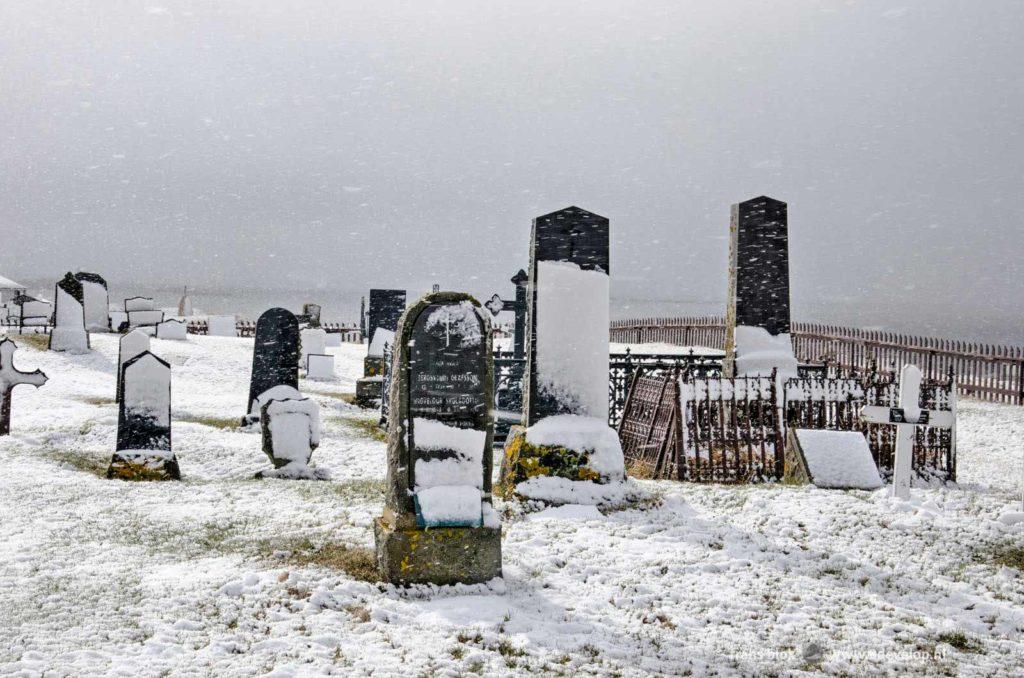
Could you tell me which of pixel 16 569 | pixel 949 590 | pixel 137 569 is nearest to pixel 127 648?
pixel 137 569

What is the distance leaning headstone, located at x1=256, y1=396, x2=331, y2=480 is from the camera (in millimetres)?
9906

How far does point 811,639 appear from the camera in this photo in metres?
4.84

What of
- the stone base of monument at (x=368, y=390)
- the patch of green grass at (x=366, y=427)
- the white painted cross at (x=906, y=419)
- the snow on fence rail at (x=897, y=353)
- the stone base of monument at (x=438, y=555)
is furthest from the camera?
the snow on fence rail at (x=897, y=353)

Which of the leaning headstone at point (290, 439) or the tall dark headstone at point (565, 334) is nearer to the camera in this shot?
the tall dark headstone at point (565, 334)

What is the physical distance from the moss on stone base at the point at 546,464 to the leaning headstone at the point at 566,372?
1 cm

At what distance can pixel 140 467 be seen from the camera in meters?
9.45

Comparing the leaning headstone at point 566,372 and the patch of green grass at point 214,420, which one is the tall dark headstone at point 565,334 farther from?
the patch of green grass at point 214,420

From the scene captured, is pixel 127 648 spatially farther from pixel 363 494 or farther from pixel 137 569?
pixel 363 494

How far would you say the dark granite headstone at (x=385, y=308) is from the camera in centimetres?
2180

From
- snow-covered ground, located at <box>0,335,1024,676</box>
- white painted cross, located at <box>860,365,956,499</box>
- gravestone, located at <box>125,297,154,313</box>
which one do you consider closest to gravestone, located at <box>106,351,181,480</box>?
snow-covered ground, located at <box>0,335,1024,676</box>

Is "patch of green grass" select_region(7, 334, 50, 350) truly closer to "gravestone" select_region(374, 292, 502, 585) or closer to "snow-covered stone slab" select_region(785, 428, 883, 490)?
"gravestone" select_region(374, 292, 502, 585)

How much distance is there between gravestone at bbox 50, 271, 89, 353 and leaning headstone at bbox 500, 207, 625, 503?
17.6 m

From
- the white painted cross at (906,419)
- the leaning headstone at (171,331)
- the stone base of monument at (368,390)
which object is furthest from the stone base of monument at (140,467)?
the leaning headstone at (171,331)

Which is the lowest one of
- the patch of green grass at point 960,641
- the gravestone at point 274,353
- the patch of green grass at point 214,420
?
the patch of green grass at point 960,641
